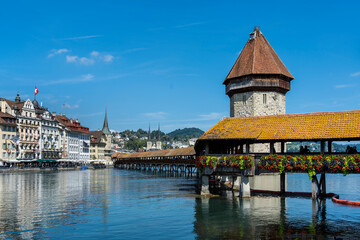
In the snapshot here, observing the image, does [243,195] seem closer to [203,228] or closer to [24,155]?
[203,228]

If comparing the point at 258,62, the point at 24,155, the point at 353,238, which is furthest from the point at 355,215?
the point at 24,155

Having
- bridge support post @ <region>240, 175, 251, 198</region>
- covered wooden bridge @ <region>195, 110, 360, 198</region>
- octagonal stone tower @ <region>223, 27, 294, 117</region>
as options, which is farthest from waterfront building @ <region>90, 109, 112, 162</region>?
bridge support post @ <region>240, 175, 251, 198</region>

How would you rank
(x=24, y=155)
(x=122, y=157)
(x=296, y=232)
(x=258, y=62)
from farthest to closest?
(x=122, y=157)
(x=24, y=155)
(x=258, y=62)
(x=296, y=232)

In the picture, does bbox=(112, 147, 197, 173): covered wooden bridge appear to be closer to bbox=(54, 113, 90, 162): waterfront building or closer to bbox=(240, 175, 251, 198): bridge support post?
bbox=(54, 113, 90, 162): waterfront building

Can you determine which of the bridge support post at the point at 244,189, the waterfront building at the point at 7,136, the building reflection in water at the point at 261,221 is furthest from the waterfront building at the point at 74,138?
the building reflection in water at the point at 261,221

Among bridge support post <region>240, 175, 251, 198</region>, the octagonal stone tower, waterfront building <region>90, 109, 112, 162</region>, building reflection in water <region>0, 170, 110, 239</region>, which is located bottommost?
building reflection in water <region>0, 170, 110, 239</region>

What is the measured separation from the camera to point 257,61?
57.3m

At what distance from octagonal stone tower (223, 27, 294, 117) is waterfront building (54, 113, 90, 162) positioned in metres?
55.9

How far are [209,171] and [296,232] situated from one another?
9370 millimetres

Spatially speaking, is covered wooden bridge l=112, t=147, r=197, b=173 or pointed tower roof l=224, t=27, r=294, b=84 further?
covered wooden bridge l=112, t=147, r=197, b=173

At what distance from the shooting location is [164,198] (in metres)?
27.8

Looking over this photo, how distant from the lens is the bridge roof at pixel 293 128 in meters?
23.2

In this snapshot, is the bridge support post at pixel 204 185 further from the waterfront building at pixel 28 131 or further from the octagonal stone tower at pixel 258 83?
the waterfront building at pixel 28 131

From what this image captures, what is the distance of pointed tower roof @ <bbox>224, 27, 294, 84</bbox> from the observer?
56250 millimetres
